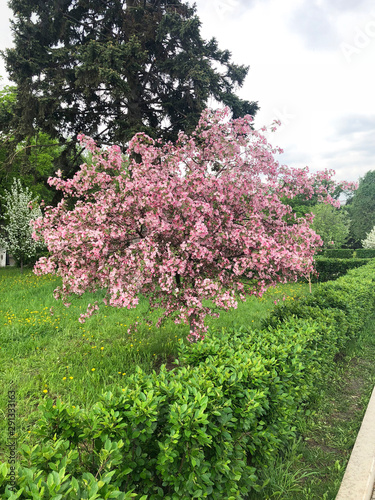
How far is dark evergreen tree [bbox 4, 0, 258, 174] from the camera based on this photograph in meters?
10.8

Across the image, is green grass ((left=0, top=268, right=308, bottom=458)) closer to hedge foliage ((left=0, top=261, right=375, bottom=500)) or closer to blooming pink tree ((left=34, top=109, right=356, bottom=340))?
blooming pink tree ((left=34, top=109, right=356, bottom=340))

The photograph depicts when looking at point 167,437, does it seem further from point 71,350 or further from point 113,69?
point 113,69

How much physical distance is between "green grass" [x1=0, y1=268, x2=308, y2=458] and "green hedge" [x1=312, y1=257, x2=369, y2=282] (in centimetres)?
1054

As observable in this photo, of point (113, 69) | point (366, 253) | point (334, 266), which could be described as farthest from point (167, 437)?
point (366, 253)

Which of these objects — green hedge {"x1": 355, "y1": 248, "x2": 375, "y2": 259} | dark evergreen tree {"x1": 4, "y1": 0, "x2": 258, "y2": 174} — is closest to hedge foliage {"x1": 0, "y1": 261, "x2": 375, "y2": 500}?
dark evergreen tree {"x1": 4, "y1": 0, "x2": 258, "y2": 174}

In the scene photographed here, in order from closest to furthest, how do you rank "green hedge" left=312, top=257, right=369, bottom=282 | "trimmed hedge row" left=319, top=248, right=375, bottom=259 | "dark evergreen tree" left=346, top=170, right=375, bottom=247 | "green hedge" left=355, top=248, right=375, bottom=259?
"green hedge" left=312, top=257, right=369, bottom=282 → "green hedge" left=355, top=248, right=375, bottom=259 → "trimmed hedge row" left=319, top=248, right=375, bottom=259 → "dark evergreen tree" left=346, top=170, right=375, bottom=247

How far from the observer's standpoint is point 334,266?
18109 mm

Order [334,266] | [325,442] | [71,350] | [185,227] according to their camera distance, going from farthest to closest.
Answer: [334,266], [71,350], [185,227], [325,442]

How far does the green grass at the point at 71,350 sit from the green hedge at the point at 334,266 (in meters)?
10.5

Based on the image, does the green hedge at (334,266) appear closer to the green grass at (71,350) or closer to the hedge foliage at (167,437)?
the green grass at (71,350)

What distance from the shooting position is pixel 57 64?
38.9 ft

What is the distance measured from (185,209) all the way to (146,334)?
12.4 ft

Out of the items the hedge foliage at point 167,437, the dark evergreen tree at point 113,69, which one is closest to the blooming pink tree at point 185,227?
the hedge foliage at point 167,437

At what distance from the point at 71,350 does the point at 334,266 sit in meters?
16.2
